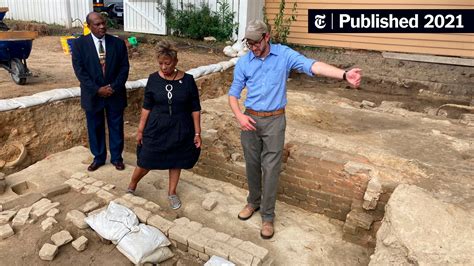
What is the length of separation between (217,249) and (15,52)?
19.6 feet

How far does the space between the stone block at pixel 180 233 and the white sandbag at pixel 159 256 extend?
0.13 meters

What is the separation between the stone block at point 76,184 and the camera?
423 centimetres

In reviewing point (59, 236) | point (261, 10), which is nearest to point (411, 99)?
point (261, 10)

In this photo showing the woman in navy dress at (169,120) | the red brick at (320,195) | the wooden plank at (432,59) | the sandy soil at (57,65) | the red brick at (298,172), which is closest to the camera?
the woman in navy dress at (169,120)

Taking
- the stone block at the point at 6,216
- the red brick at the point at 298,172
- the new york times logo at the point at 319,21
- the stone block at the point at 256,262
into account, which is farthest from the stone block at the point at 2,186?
the new york times logo at the point at 319,21

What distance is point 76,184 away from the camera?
4297 millimetres

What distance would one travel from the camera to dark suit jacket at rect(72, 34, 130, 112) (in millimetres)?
4328

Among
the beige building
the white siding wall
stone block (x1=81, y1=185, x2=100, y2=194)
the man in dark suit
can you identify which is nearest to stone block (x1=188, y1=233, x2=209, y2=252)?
stone block (x1=81, y1=185, x2=100, y2=194)

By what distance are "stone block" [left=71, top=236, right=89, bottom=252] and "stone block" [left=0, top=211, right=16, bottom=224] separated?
2.60 ft

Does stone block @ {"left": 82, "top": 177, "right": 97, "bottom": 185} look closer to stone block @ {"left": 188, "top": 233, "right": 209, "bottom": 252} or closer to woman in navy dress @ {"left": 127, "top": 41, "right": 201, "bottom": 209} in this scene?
woman in navy dress @ {"left": 127, "top": 41, "right": 201, "bottom": 209}

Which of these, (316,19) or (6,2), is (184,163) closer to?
(316,19)

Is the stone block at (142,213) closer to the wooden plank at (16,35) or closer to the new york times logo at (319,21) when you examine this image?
the wooden plank at (16,35)

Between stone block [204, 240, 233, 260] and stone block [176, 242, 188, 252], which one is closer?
stone block [204, 240, 233, 260]

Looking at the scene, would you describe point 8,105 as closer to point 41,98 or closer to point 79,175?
point 41,98
